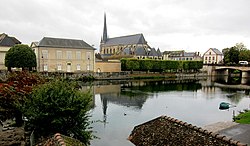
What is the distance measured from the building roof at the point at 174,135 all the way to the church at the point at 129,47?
5520cm

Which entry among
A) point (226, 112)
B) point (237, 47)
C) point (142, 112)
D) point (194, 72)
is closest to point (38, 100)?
point (142, 112)

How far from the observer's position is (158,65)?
54.6m

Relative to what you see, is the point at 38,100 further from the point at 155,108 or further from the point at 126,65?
the point at 126,65

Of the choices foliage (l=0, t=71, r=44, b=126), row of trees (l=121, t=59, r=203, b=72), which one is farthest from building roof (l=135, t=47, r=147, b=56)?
foliage (l=0, t=71, r=44, b=126)

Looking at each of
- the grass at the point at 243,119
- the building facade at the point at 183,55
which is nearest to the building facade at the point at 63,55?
the grass at the point at 243,119

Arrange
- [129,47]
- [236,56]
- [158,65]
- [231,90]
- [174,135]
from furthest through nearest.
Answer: [236,56] < [129,47] < [158,65] < [231,90] < [174,135]

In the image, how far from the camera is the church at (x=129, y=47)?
67250mm

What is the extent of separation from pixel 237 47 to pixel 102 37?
56.3 metres

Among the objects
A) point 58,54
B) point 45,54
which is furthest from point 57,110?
point 58,54

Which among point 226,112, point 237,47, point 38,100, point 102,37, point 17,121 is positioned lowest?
point 226,112

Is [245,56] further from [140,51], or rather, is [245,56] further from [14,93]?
[14,93]

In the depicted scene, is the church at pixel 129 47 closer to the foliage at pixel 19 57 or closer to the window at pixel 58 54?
the window at pixel 58 54

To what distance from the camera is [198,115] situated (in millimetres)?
16766

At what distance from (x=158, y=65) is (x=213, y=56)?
45.8 m
